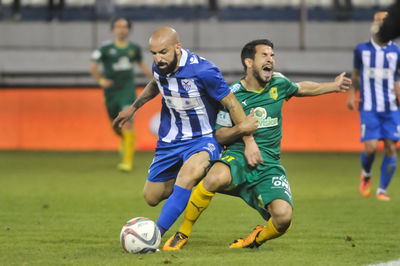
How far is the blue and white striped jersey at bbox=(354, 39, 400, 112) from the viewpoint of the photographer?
8.32 meters

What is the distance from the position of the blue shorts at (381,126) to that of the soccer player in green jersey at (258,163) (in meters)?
2.88

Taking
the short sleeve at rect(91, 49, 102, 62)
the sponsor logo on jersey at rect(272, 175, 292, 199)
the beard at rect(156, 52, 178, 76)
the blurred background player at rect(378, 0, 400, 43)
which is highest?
the blurred background player at rect(378, 0, 400, 43)

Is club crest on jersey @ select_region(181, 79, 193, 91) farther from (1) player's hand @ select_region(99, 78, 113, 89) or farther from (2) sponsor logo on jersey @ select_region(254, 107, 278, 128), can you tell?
(1) player's hand @ select_region(99, 78, 113, 89)

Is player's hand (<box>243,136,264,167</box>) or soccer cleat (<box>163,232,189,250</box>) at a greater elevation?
player's hand (<box>243,136,264,167</box>)

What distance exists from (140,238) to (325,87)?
6.12ft

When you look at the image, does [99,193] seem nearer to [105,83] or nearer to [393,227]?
[105,83]

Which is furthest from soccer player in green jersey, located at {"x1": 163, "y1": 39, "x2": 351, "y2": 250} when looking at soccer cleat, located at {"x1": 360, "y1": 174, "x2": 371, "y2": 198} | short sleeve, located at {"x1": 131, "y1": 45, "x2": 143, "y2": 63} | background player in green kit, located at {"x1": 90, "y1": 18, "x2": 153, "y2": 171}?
short sleeve, located at {"x1": 131, "y1": 45, "x2": 143, "y2": 63}

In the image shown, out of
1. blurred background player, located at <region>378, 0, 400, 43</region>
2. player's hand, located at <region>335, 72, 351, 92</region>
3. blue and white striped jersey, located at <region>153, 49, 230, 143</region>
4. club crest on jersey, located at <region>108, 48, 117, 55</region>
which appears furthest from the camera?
club crest on jersey, located at <region>108, 48, 117, 55</region>

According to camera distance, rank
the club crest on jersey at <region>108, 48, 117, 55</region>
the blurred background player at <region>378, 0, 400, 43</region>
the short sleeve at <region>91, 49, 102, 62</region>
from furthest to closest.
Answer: the club crest on jersey at <region>108, 48, 117, 55</region>, the short sleeve at <region>91, 49, 102, 62</region>, the blurred background player at <region>378, 0, 400, 43</region>

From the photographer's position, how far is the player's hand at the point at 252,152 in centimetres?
516

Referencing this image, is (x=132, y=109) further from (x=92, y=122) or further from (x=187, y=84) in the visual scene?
(x=92, y=122)

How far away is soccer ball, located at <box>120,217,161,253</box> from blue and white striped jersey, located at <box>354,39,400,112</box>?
4.14 m

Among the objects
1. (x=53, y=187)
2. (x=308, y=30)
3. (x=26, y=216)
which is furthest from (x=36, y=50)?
(x=26, y=216)

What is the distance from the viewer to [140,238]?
5016 mm
